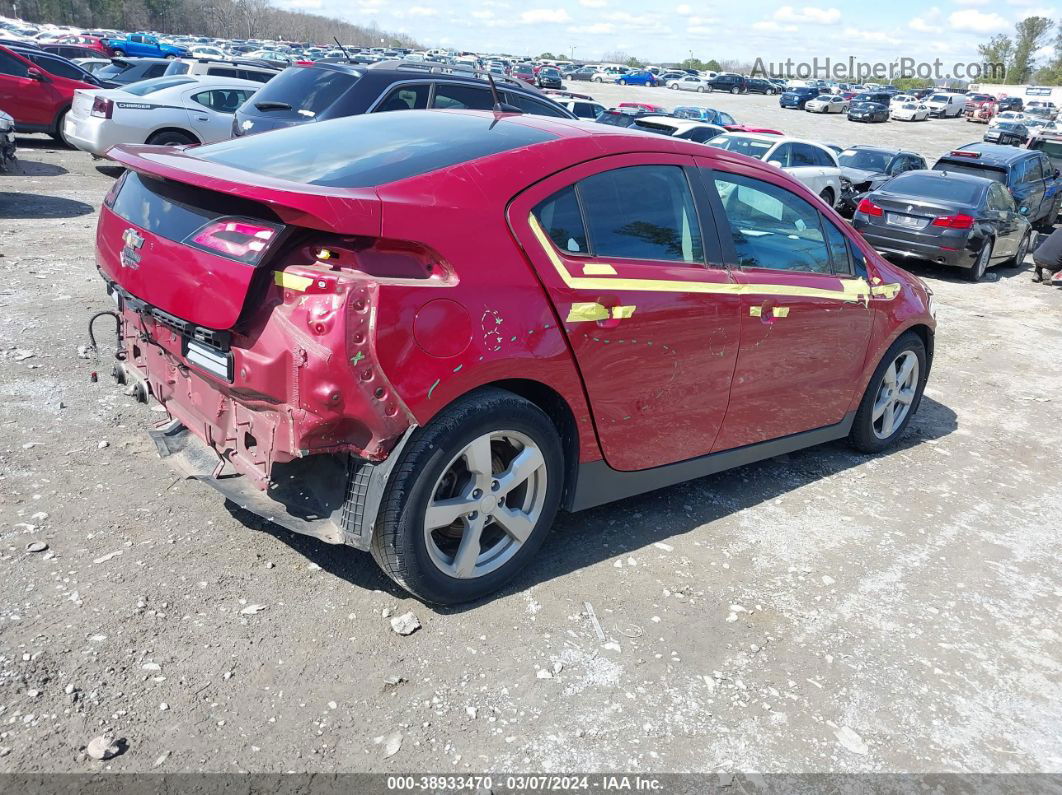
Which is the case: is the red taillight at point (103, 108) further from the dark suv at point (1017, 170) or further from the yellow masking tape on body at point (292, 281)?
the dark suv at point (1017, 170)

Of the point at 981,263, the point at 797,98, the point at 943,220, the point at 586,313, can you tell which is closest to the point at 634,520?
the point at 586,313

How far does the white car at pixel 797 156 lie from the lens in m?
15.6

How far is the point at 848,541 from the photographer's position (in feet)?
14.2

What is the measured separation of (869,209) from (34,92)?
13.9 m

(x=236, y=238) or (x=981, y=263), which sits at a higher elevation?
(x=236, y=238)

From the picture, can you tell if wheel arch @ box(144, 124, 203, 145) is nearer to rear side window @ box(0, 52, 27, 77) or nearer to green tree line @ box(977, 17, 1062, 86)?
rear side window @ box(0, 52, 27, 77)

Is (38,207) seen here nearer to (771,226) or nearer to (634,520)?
(634,520)


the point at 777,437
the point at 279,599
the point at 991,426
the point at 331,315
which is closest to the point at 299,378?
the point at 331,315

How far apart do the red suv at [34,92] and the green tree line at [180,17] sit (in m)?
82.9

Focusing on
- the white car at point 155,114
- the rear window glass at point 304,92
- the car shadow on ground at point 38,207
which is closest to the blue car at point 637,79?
the white car at point 155,114

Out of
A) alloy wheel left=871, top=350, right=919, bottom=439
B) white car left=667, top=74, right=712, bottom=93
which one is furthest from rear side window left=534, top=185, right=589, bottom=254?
white car left=667, top=74, right=712, bottom=93

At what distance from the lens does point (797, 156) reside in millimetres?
16078

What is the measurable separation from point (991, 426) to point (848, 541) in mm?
2720

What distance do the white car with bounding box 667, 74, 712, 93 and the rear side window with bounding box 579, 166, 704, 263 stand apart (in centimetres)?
6855
